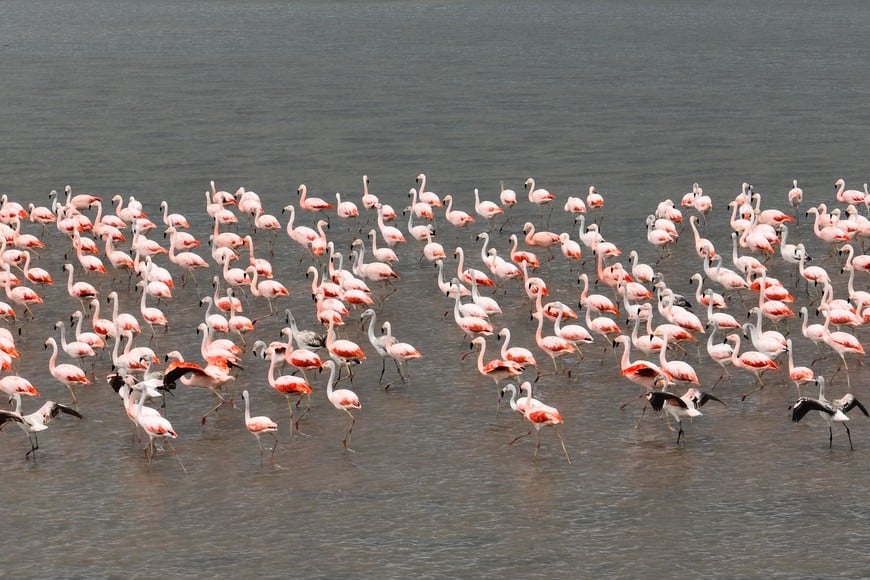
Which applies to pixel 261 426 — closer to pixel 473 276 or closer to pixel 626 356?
pixel 626 356

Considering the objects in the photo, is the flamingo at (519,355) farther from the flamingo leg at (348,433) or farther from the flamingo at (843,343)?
the flamingo at (843,343)

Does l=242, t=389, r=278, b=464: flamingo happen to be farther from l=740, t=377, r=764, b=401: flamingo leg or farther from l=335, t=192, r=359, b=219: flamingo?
l=335, t=192, r=359, b=219: flamingo

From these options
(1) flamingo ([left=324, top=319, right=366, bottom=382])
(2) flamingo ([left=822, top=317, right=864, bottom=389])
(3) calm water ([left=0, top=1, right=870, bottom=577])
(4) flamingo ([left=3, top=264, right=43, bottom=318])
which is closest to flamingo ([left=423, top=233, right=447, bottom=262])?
(3) calm water ([left=0, top=1, right=870, bottom=577])

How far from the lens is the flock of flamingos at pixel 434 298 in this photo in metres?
20.7

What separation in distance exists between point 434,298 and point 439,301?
0.66 ft

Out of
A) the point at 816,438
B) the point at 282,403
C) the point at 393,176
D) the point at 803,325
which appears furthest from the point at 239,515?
the point at 393,176

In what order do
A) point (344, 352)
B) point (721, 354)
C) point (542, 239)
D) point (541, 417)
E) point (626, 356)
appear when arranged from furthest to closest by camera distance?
point (542, 239)
point (344, 352)
point (721, 354)
point (626, 356)
point (541, 417)

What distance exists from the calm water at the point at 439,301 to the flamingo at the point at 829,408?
293 millimetres

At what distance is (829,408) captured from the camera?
18.7m

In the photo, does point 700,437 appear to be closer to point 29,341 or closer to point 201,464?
point 201,464

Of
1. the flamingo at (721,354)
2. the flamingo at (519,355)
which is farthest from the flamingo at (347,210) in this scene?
the flamingo at (721,354)

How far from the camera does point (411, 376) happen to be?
73.3ft

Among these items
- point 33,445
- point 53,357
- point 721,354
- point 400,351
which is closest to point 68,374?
point 53,357

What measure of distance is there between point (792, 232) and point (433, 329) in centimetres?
1006
